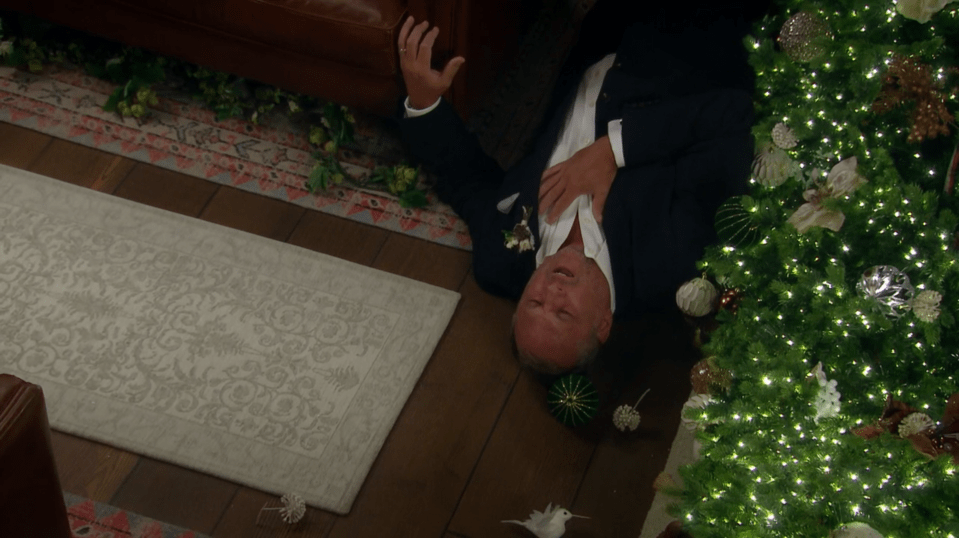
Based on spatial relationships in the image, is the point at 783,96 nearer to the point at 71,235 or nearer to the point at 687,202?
the point at 687,202

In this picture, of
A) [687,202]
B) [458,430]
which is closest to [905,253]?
[687,202]

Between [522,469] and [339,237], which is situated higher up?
[339,237]

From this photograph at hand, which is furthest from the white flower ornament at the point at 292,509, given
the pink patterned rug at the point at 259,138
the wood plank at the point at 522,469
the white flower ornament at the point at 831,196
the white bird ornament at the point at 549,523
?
the white flower ornament at the point at 831,196

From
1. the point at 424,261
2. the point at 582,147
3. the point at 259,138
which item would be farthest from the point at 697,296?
the point at 259,138

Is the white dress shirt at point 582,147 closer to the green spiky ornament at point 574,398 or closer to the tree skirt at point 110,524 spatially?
the green spiky ornament at point 574,398

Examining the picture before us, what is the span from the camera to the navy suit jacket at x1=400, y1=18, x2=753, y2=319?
164cm

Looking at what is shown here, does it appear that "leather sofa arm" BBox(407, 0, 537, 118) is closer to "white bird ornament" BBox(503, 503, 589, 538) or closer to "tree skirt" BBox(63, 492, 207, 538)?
"white bird ornament" BBox(503, 503, 589, 538)

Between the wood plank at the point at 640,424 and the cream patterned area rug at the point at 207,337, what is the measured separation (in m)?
0.37

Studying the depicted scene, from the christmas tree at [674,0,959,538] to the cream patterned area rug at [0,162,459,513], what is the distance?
730 millimetres

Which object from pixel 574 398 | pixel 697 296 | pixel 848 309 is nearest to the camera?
pixel 848 309

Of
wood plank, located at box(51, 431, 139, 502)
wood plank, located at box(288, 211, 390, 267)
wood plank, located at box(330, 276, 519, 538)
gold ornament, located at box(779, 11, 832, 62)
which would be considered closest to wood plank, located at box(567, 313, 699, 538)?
wood plank, located at box(330, 276, 519, 538)

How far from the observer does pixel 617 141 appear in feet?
5.51

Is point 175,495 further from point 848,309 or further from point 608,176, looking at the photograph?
point 848,309

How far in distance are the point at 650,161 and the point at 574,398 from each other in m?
0.48
